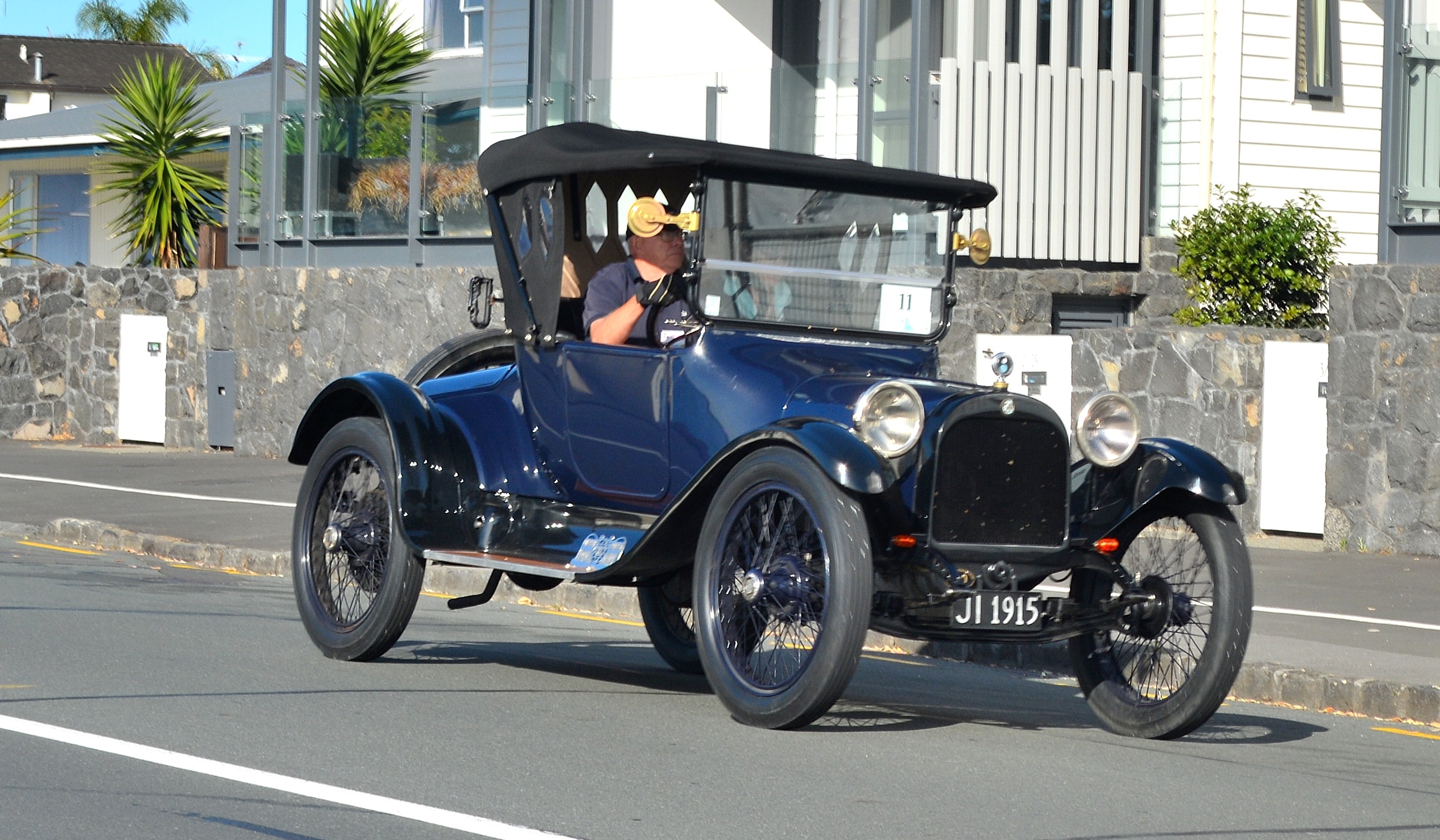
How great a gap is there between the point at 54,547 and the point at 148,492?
342 centimetres

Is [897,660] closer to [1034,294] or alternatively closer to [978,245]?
[978,245]

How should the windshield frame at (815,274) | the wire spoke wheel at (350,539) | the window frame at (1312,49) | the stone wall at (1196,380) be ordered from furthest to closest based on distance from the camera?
the window frame at (1312,49), the stone wall at (1196,380), the wire spoke wheel at (350,539), the windshield frame at (815,274)

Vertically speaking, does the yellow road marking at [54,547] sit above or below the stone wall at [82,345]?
below

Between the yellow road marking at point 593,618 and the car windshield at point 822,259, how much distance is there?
341 cm

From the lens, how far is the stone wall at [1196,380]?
13.9 meters

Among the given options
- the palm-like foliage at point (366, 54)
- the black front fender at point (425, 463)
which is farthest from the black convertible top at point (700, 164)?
the palm-like foliage at point (366, 54)

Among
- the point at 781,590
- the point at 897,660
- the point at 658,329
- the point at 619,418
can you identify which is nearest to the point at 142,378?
the point at 897,660

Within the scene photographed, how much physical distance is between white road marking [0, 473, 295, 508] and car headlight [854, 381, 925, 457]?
33.2 feet

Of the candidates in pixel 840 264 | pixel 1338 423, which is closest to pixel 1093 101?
pixel 1338 423

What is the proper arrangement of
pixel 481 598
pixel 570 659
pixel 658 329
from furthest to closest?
pixel 570 659, pixel 481 598, pixel 658 329

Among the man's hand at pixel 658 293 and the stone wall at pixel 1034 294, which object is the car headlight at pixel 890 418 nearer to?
the man's hand at pixel 658 293

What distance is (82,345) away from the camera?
76.7 ft

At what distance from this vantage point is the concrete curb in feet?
25.9

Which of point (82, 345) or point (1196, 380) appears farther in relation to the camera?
point (82, 345)
